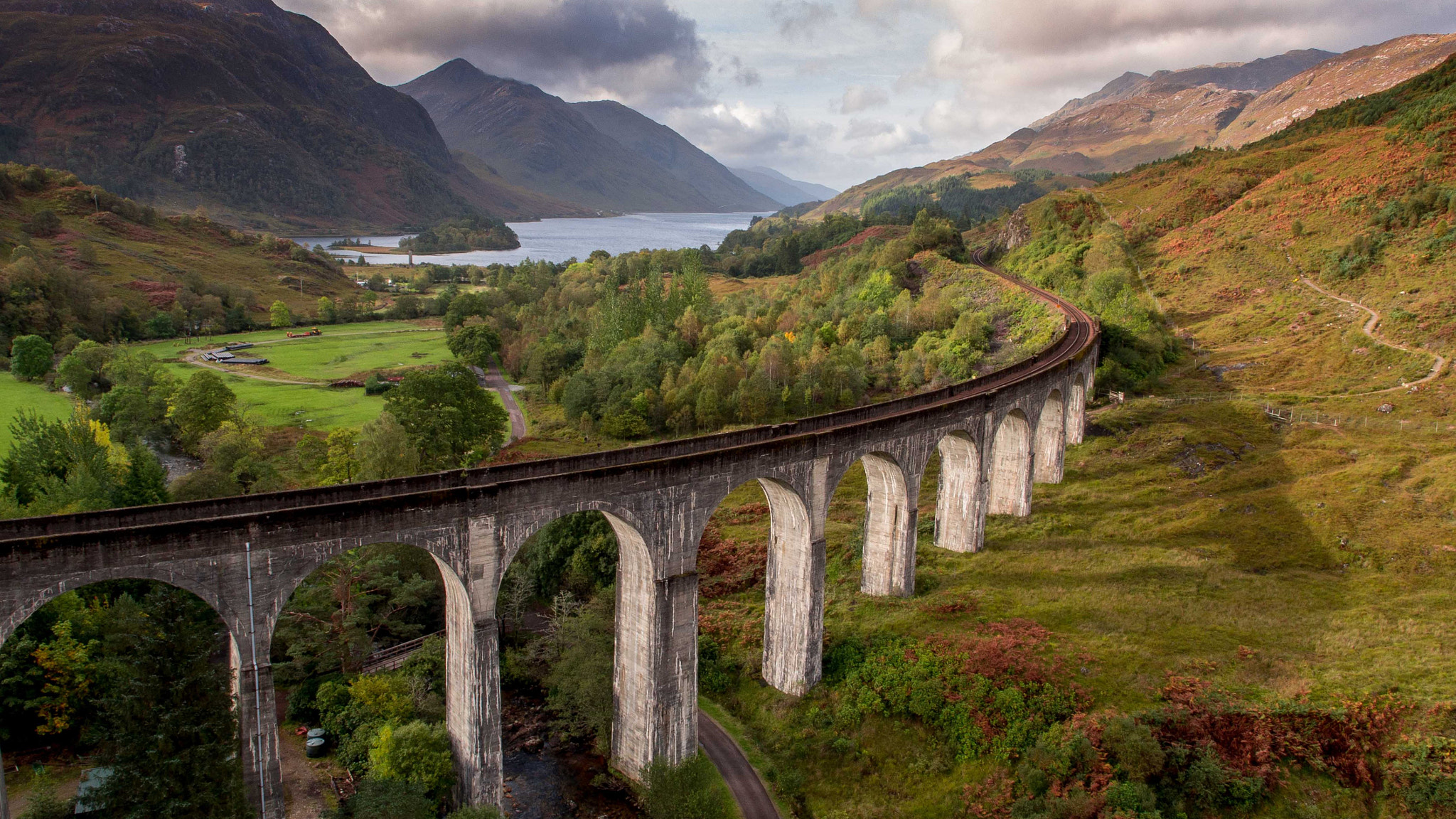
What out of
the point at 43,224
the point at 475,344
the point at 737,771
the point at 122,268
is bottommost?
the point at 737,771

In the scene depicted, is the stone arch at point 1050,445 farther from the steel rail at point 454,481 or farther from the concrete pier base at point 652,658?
the concrete pier base at point 652,658

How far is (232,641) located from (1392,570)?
182 ft

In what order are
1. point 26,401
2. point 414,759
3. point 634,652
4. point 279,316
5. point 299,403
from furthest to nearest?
point 279,316, point 299,403, point 26,401, point 634,652, point 414,759

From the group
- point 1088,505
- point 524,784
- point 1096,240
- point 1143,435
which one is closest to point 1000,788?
point 524,784

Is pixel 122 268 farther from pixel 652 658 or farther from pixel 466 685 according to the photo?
pixel 652 658

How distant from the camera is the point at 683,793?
1125 inches

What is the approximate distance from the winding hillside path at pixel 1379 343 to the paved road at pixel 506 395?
8180 cm

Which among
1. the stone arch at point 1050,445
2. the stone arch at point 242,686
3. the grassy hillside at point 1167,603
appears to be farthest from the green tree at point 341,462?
the stone arch at point 1050,445

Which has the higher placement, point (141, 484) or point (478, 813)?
point (141, 484)

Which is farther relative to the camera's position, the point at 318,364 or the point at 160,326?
the point at 160,326

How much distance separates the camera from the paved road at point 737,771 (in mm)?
30938

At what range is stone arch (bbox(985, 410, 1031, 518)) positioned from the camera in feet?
168

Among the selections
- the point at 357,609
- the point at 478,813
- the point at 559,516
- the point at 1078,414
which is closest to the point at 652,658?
the point at 559,516

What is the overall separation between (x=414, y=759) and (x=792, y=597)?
1711cm
